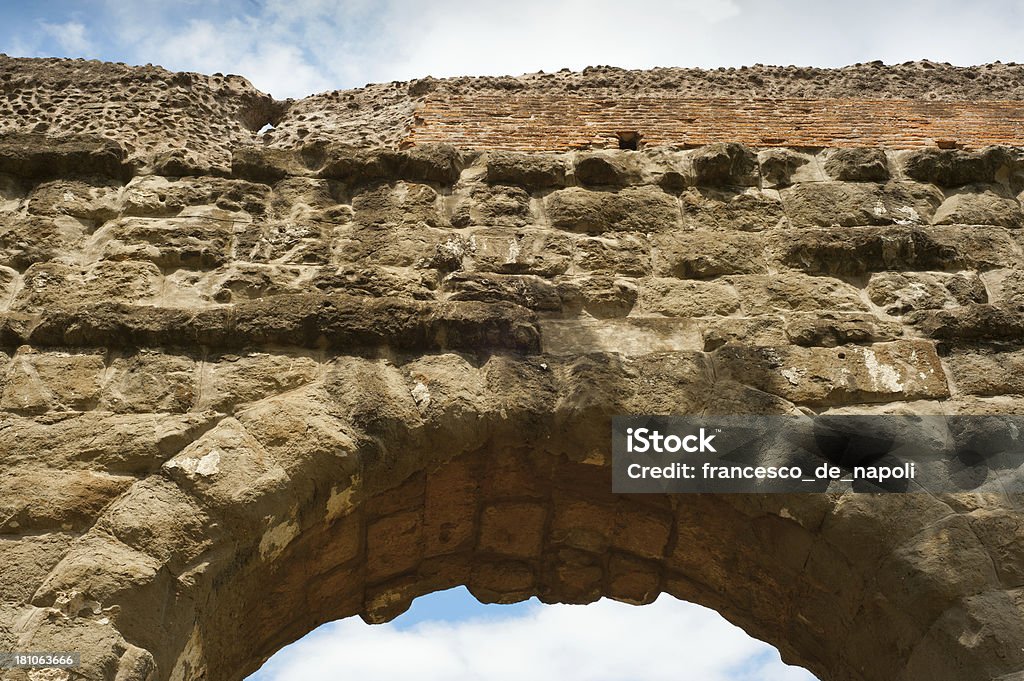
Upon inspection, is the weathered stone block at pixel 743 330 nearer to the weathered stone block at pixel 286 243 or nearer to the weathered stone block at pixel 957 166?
the weathered stone block at pixel 957 166

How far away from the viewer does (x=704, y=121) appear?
4.85 m

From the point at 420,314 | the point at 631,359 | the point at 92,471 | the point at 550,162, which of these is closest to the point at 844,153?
the point at 550,162

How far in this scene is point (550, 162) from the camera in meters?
3.96

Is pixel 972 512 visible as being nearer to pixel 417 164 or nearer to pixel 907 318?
pixel 907 318

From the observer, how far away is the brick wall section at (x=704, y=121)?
15.1 feet

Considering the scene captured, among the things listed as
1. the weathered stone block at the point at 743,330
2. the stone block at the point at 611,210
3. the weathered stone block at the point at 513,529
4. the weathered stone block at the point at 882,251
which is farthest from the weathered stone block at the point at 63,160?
the weathered stone block at the point at 882,251

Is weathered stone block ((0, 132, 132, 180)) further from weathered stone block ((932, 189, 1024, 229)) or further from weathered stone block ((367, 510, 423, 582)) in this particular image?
weathered stone block ((932, 189, 1024, 229))

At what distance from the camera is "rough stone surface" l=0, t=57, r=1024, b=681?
2801mm

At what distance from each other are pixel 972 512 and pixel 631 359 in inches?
42.6

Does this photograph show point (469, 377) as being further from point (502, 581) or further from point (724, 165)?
point (724, 165)

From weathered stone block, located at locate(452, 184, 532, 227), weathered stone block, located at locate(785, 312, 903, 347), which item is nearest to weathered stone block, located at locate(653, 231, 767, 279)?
weathered stone block, located at locate(785, 312, 903, 347)

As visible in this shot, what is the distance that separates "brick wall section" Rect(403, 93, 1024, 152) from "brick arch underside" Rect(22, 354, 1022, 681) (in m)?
1.70

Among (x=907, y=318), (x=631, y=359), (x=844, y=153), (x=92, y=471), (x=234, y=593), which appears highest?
(x=844, y=153)

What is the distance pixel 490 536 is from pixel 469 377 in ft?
2.12
